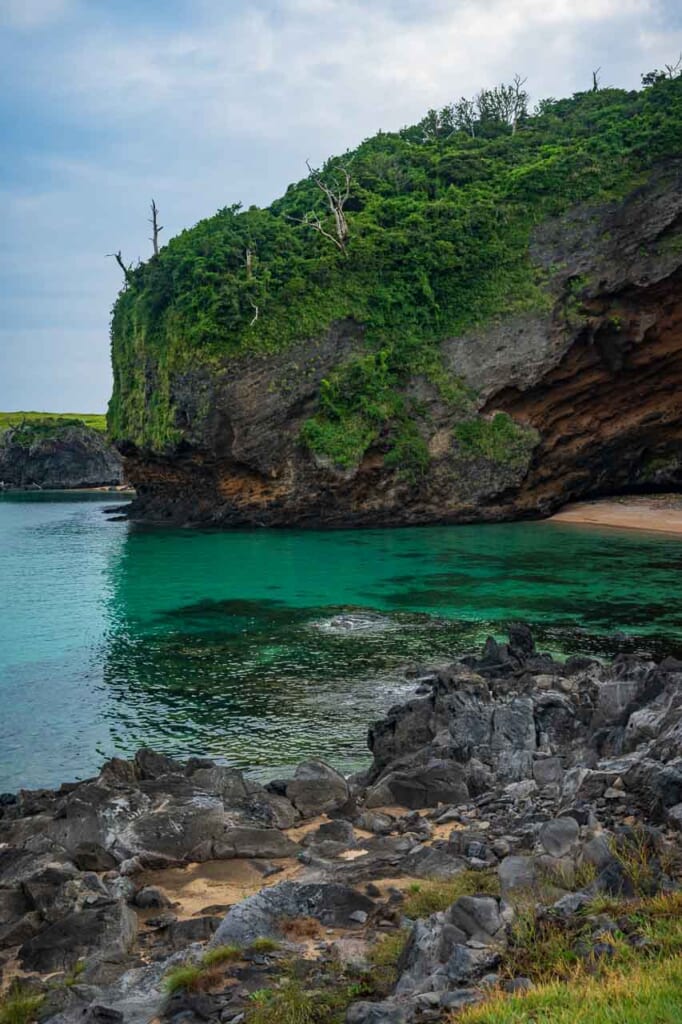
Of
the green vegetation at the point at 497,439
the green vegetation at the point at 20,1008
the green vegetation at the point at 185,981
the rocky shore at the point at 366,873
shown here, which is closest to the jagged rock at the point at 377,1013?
the rocky shore at the point at 366,873

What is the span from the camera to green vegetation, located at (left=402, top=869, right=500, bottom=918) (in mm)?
8641

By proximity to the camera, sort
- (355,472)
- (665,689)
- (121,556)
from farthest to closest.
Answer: (355,472) < (121,556) < (665,689)

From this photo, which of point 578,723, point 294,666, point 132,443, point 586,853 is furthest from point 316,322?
point 586,853

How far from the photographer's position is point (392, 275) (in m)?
58.6

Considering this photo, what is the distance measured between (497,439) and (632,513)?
31.0 feet

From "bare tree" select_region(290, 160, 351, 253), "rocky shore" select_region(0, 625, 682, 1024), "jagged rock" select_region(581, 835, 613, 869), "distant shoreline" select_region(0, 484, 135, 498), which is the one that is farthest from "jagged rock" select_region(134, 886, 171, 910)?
"distant shoreline" select_region(0, 484, 135, 498)

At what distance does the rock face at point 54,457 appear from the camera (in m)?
119

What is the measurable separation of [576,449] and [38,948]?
5077 centimetres

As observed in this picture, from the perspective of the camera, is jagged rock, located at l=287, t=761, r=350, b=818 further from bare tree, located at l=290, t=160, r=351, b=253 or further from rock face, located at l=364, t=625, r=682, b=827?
bare tree, located at l=290, t=160, r=351, b=253

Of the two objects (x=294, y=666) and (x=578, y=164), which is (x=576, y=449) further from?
(x=294, y=666)

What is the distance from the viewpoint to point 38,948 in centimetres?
900

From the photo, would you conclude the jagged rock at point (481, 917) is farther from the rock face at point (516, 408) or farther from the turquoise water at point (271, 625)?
the rock face at point (516, 408)

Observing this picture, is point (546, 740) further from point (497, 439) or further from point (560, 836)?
point (497, 439)

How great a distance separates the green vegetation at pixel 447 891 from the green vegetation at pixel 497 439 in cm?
4637
